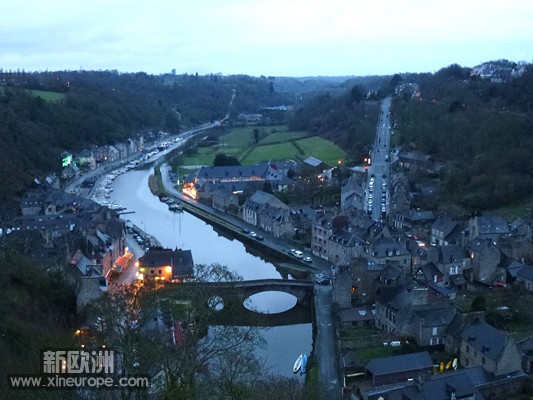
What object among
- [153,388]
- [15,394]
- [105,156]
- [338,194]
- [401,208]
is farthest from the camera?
[105,156]

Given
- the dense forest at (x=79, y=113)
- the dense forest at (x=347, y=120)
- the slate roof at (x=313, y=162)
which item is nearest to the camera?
the slate roof at (x=313, y=162)

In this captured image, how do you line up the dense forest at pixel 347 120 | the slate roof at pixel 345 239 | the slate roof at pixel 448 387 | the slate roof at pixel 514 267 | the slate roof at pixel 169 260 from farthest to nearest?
1. the dense forest at pixel 347 120
2. the slate roof at pixel 345 239
3. the slate roof at pixel 169 260
4. the slate roof at pixel 514 267
5. the slate roof at pixel 448 387

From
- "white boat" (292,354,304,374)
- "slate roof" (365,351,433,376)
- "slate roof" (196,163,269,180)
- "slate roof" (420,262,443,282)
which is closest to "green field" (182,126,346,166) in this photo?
"slate roof" (196,163,269,180)

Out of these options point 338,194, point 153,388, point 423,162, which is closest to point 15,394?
point 153,388

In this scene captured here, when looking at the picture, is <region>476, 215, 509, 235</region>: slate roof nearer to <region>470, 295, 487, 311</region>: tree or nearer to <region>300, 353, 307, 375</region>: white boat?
<region>470, 295, 487, 311</region>: tree

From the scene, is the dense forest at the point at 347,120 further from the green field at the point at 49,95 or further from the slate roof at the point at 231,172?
the green field at the point at 49,95

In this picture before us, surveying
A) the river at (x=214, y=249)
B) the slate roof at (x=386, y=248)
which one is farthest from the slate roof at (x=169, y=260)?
the slate roof at (x=386, y=248)

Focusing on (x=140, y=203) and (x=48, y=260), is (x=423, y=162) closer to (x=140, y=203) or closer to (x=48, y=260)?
(x=140, y=203)
